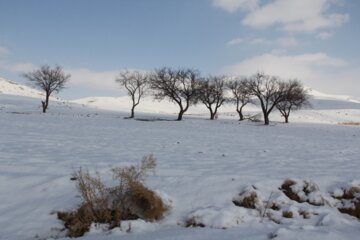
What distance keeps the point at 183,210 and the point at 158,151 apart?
5.59 meters

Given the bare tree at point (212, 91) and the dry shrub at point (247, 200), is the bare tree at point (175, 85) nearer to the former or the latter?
the bare tree at point (212, 91)

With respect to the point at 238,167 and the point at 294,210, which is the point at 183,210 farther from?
the point at 238,167

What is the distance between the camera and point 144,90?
153ft

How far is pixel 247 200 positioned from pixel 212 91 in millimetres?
38926

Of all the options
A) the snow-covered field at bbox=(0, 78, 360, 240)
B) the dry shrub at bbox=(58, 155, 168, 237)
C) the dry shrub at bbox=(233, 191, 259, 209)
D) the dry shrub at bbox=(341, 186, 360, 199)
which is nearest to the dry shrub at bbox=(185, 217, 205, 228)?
the snow-covered field at bbox=(0, 78, 360, 240)

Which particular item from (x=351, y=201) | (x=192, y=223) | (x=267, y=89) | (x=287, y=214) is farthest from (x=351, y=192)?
(x=267, y=89)

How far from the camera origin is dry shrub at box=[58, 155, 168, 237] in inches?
206

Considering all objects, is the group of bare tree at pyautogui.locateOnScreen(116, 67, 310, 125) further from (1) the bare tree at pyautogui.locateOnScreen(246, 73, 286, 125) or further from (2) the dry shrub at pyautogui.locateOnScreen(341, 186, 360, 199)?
(2) the dry shrub at pyautogui.locateOnScreen(341, 186, 360, 199)

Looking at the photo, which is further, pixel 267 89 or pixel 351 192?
pixel 267 89

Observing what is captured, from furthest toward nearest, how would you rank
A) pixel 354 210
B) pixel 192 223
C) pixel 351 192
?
pixel 351 192, pixel 354 210, pixel 192 223

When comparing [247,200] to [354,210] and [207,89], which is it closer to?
[354,210]

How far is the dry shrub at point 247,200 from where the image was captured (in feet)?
19.5

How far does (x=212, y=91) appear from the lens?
4447cm

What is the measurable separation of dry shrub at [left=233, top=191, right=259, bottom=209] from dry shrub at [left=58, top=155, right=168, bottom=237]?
1.39 m
